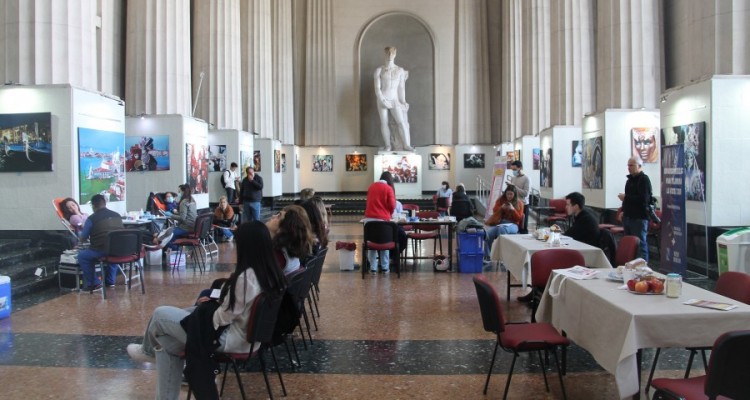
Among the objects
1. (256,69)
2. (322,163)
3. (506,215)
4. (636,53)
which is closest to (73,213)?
(506,215)

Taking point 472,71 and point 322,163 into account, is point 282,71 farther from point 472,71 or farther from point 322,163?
point 472,71

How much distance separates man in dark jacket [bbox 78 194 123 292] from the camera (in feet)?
25.9

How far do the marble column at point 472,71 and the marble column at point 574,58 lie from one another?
11866 mm

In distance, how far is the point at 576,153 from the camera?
52.6ft

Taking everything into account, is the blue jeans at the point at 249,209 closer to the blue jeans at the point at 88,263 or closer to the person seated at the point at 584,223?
the blue jeans at the point at 88,263

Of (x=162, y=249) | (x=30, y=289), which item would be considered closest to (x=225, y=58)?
(x=162, y=249)

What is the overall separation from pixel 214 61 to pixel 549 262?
14.4m

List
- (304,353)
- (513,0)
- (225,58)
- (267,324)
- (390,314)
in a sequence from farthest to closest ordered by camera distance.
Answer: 1. (513,0)
2. (225,58)
3. (390,314)
4. (304,353)
5. (267,324)

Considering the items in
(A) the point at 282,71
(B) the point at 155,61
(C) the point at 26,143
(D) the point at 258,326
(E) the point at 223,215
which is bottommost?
(D) the point at 258,326

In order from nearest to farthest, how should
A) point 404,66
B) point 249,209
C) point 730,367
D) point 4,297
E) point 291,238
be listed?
point 730,367
point 291,238
point 4,297
point 249,209
point 404,66

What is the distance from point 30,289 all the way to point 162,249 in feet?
8.98

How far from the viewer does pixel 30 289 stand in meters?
7.97

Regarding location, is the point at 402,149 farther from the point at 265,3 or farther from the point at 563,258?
the point at 563,258

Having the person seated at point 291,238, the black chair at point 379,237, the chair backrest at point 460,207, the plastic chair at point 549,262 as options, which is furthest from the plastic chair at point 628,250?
the chair backrest at point 460,207
